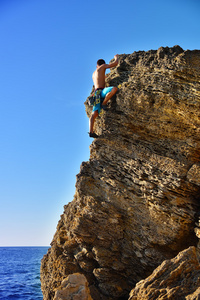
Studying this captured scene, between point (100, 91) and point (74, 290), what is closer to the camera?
point (74, 290)

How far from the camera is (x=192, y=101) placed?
384 inches

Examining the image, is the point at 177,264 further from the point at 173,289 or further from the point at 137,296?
the point at 137,296

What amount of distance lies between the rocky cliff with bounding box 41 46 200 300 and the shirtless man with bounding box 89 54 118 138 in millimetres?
330

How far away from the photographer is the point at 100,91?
11594 millimetres

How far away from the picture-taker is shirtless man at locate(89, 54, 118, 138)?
11.2 meters

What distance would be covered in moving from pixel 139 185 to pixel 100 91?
436 centimetres

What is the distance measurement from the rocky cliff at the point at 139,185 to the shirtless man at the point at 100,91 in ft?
1.08

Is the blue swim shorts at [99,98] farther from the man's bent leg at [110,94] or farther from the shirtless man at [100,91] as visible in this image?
the man's bent leg at [110,94]

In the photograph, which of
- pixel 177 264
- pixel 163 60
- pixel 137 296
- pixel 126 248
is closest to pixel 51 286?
pixel 126 248

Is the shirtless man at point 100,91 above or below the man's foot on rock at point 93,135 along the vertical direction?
above

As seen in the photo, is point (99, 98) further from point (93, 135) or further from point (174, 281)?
point (174, 281)

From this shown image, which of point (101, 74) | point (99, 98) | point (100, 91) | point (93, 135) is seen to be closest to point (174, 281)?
point (93, 135)

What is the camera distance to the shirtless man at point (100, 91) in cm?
1117

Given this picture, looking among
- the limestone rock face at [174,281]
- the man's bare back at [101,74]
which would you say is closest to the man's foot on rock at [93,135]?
the man's bare back at [101,74]
